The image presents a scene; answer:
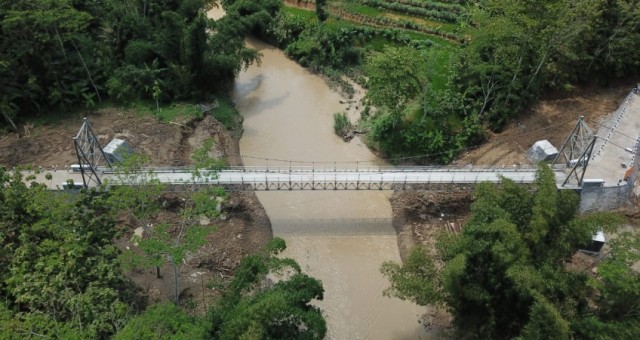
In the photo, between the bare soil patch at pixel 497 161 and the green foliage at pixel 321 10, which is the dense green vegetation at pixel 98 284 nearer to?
the bare soil patch at pixel 497 161

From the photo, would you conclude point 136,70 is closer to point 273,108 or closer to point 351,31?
point 273,108

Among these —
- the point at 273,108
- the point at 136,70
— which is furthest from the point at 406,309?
the point at 136,70

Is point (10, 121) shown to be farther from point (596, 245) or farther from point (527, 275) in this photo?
point (596, 245)

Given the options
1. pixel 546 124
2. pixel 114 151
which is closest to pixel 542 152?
pixel 546 124

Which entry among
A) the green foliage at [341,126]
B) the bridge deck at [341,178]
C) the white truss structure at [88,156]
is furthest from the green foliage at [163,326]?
the green foliage at [341,126]

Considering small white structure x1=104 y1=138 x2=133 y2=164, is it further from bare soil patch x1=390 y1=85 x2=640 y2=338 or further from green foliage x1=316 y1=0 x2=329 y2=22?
green foliage x1=316 y1=0 x2=329 y2=22

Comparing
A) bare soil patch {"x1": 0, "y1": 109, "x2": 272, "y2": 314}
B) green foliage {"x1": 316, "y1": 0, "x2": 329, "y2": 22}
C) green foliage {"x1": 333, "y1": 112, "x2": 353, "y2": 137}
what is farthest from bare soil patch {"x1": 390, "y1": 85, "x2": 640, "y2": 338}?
green foliage {"x1": 316, "y1": 0, "x2": 329, "y2": 22}
